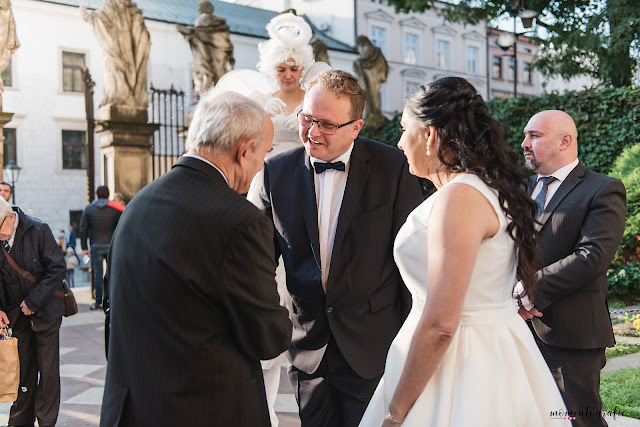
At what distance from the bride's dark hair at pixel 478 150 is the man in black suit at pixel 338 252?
786 mm

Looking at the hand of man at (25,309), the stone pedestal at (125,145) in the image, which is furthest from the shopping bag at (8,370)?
the stone pedestal at (125,145)

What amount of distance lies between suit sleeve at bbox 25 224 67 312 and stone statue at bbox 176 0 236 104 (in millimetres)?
8093

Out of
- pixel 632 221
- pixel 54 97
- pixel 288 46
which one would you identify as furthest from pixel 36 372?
pixel 54 97

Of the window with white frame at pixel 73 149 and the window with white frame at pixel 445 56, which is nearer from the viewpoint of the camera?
the window with white frame at pixel 73 149

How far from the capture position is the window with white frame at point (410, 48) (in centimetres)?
4209

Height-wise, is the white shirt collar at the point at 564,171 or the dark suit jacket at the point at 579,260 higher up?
the white shirt collar at the point at 564,171

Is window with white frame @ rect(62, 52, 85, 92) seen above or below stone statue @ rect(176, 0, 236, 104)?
above

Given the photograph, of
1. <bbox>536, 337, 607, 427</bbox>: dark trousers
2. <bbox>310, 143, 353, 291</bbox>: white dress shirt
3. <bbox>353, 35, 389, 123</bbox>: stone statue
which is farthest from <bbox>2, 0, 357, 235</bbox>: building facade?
<bbox>536, 337, 607, 427</bbox>: dark trousers

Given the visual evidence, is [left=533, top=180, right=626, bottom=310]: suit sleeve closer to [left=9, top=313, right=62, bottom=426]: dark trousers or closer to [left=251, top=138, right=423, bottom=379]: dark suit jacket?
[left=251, top=138, right=423, bottom=379]: dark suit jacket

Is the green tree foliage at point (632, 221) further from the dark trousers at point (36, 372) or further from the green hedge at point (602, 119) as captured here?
the dark trousers at point (36, 372)

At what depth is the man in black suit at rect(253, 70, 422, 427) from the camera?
2.79 metres

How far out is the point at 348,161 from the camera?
2.95 metres

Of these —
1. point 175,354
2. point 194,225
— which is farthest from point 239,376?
point 194,225

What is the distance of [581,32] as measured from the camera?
52.2 ft
